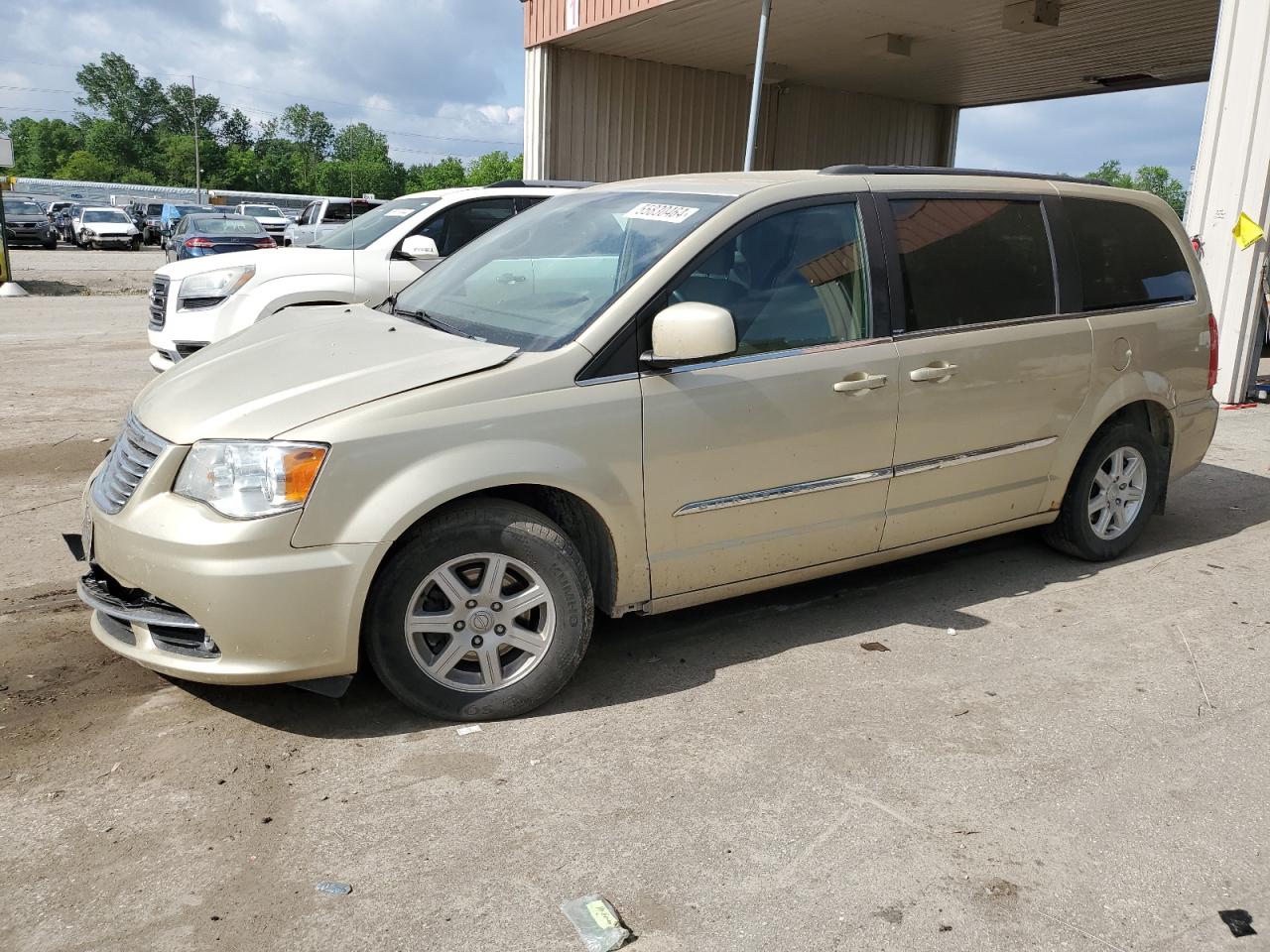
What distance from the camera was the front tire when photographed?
3.40 meters

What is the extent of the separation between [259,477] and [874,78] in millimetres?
18425

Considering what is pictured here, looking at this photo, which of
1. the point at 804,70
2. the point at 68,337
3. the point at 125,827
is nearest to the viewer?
the point at 125,827

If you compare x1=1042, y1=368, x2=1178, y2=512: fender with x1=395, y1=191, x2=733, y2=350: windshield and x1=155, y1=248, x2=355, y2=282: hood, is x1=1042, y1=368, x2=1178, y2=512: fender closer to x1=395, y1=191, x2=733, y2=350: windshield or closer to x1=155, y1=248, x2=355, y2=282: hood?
x1=395, y1=191, x2=733, y2=350: windshield

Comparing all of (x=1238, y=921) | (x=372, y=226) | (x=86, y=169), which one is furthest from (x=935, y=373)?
(x=86, y=169)

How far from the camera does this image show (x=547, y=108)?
1664cm

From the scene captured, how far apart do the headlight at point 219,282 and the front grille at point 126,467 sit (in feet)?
17.4

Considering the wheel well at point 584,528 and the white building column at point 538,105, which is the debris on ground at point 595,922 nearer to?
the wheel well at point 584,528

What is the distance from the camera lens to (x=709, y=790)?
3223mm

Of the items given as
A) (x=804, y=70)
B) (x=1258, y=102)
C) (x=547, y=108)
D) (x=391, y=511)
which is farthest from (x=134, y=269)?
(x=391, y=511)

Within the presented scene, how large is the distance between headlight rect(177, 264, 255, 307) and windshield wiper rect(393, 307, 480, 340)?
4.69 m

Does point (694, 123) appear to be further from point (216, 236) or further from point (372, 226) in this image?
point (372, 226)

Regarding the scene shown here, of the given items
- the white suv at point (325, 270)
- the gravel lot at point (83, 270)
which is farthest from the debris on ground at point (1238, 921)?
the gravel lot at point (83, 270)

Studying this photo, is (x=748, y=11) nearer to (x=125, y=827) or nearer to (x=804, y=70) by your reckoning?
(x=804, y=70)

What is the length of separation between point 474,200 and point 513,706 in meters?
6.54
